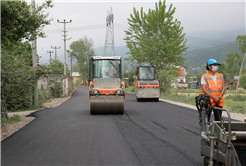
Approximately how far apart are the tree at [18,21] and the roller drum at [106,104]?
4453 mm

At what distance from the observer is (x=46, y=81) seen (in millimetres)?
24219

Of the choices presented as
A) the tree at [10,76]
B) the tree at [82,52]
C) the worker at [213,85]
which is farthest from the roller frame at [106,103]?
the tree at [82,52]

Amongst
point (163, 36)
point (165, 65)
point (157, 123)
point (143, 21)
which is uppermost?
point (143, 21)

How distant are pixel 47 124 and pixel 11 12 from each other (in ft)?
14.7

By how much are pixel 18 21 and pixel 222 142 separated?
7371mm

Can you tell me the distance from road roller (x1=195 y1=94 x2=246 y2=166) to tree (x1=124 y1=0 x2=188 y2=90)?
2786 centimetres

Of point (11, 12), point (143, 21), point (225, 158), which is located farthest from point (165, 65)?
point (225, 158)

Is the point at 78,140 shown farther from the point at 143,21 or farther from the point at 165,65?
the point at 143,21

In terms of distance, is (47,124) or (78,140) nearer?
(78,140)

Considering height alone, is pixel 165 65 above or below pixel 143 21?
below

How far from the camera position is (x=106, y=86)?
13562mm

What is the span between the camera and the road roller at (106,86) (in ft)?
41.7

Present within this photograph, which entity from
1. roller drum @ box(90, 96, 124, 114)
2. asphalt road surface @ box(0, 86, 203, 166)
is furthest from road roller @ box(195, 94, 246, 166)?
roller drum @ box(90, 96, 124, 114)

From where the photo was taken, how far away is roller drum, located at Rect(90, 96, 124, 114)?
12.7 metres
